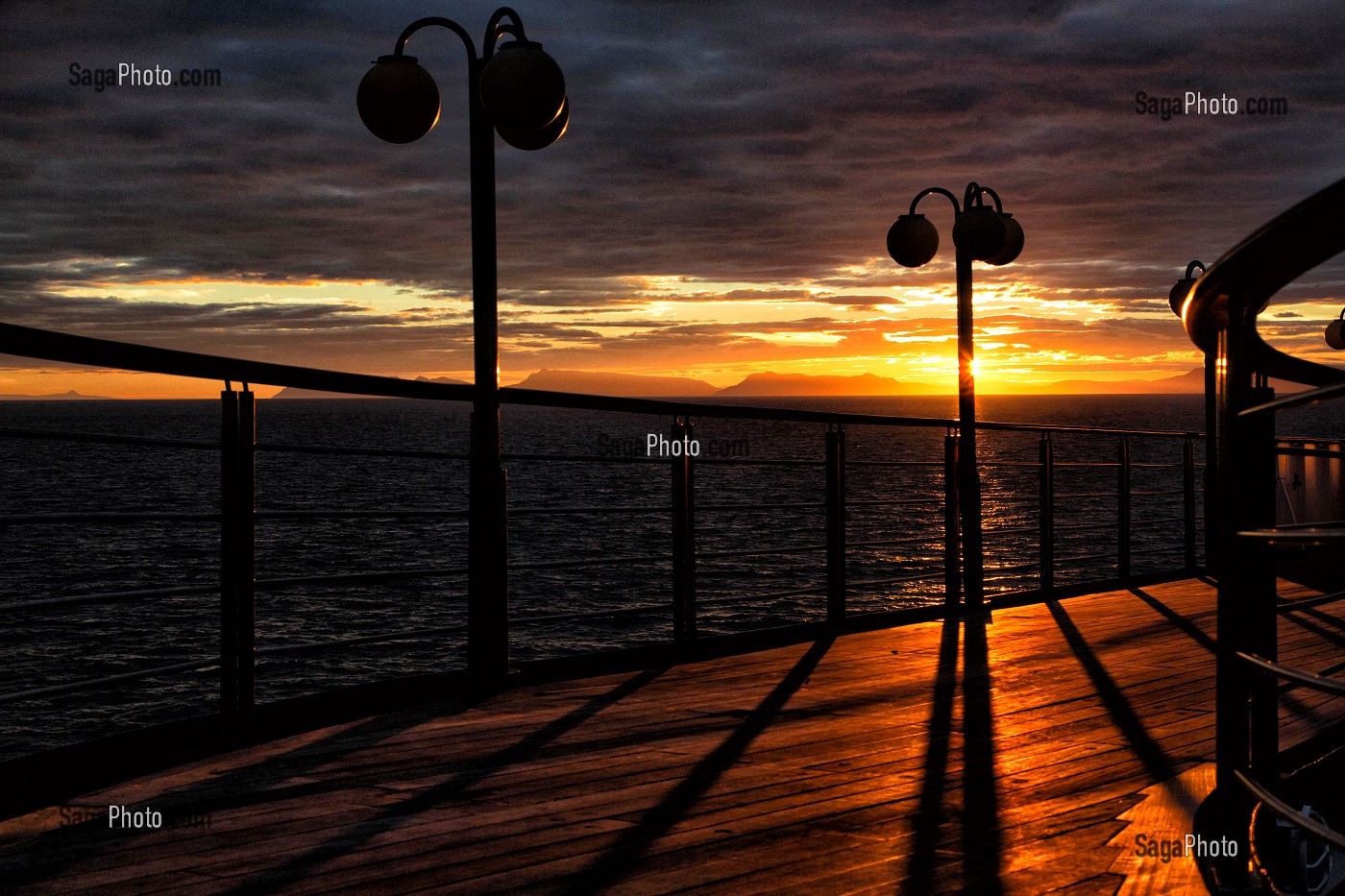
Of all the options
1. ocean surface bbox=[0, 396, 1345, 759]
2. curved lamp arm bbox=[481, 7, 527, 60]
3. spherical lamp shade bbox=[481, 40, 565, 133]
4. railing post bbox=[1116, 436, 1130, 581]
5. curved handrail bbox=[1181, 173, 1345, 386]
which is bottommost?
ocean surface bbox=[0, 396, 1345, 759]

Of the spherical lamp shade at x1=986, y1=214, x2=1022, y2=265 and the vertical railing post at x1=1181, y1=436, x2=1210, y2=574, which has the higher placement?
the spherical lamp shade at x1=986, y1=214, x2=1022, y2=265

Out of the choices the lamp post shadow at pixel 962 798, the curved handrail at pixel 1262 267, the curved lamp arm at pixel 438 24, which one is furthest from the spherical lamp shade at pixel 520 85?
the curved handrail at pixel 1262 267

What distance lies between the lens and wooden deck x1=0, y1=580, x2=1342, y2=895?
2033 mm

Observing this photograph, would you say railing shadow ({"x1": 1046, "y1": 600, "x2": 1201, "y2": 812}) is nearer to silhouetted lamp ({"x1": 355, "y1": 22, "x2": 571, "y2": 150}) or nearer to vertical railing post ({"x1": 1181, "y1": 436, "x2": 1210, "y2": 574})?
silhouetted lamp ({"x1": 355, "y1": 22, "x2": 571, "y2": 150})

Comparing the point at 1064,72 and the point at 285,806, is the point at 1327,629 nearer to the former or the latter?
the point at 285,806

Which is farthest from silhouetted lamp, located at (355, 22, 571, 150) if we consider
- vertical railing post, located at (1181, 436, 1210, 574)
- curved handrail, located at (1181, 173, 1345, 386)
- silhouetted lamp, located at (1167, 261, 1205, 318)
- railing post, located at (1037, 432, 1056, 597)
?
silhouetted lamp, located at (1167, 261, 1205, 318)

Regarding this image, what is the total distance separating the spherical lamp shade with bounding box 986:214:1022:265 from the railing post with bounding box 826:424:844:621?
7.68ft

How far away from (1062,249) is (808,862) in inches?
1350

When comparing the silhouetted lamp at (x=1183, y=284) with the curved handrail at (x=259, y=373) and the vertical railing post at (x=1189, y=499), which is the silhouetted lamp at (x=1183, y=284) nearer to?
the vertical railing post at (x=1189, y=499)

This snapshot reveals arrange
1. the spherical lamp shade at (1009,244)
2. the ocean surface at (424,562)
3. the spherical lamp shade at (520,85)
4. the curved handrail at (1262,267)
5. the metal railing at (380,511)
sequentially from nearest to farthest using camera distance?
the curved handrail at (1262,267), the metal railing at (380,511), the spherical lamp shade at (520,85), the spherical lamp shade at (1009,244), the ocean surface at (424,562)

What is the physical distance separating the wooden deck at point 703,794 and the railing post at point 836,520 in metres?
1.08

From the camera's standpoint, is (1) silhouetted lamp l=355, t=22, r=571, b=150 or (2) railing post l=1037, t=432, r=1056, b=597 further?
(2) railing post l=1037, t=432, r=1056, b=597

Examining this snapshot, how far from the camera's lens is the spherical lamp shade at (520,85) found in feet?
12.7

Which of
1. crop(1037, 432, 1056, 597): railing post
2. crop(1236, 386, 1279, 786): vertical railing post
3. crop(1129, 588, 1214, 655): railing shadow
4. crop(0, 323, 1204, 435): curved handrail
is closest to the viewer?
crop(1236, 386, 1279, 786): vertical railing post
